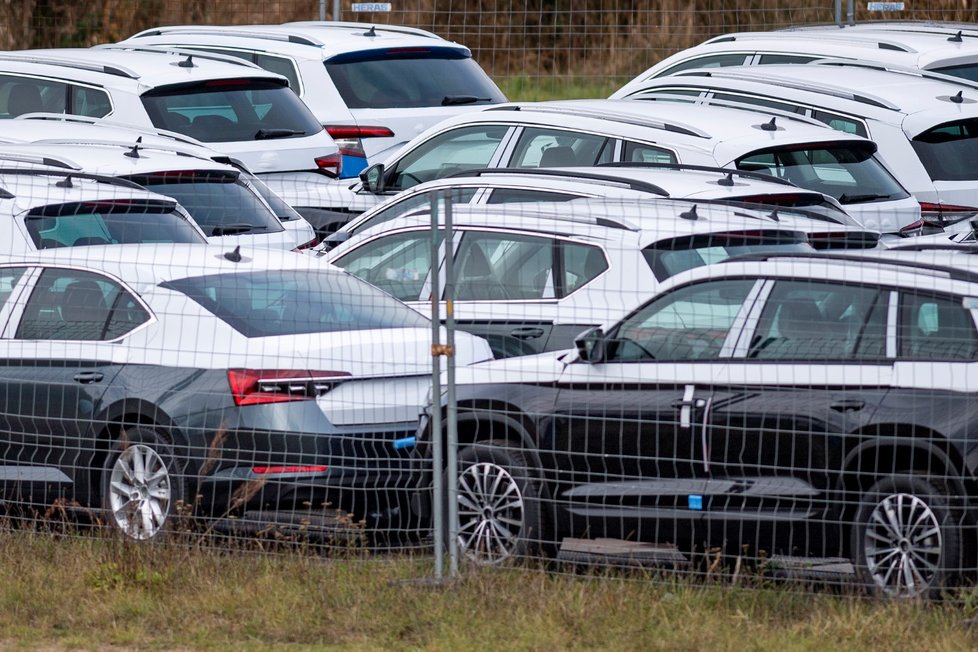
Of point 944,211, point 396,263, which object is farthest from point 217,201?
point 944,211

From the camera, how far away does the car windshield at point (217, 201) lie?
11742mm

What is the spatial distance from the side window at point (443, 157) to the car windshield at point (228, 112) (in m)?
1.64

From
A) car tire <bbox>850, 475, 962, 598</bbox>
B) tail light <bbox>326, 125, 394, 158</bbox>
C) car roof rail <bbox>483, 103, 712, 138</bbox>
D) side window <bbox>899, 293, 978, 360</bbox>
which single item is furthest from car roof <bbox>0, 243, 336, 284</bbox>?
tail light <bbox>326, 125, 394, 158</bbox>

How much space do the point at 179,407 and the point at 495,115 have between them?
18.0ft

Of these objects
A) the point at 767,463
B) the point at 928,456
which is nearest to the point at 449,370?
the point at 767,463

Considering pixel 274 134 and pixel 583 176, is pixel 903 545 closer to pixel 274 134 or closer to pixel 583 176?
pixel 583 176

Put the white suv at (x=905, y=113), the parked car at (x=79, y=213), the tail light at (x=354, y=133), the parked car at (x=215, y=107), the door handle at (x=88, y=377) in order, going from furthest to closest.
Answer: the tail light at (x=354, y=133) → the parked car at (x=215, y=107) → the white suv at (x=905, y=113) → the parked car at (x=79, y=213) → the door handle at (x=88, y=377)

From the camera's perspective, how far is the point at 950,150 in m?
12.9

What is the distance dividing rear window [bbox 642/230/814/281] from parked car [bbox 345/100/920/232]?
2.24m

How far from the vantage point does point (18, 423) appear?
332 inches

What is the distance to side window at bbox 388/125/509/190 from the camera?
13023mm

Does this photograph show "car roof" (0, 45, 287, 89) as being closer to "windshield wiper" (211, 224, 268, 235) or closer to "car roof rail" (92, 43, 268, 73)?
"car roof rail" (92, 43, 268, 73)

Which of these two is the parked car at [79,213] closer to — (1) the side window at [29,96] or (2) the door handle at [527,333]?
(2) the door handle at [527,333]

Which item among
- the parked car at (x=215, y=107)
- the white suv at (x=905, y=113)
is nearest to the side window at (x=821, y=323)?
the white suv at (x=905, y=113)
